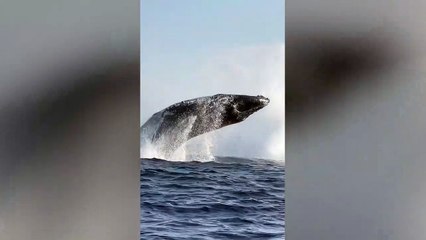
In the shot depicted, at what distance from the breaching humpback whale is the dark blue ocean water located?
4.4 inches

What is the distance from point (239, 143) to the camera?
238 centimetres

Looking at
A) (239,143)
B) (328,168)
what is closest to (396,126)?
(328,168)

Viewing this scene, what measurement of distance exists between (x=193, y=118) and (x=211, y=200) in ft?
1.31

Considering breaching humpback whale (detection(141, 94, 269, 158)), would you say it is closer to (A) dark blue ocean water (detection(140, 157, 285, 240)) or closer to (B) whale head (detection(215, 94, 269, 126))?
(B) whale head (detection(215, 94, 269, 126))

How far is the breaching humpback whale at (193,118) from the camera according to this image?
2357 mm

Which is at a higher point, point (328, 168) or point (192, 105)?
point (192, 105)

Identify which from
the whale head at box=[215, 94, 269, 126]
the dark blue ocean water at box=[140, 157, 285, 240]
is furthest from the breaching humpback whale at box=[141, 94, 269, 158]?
the dark blue ocean water at box=[140, 157, 285, 240]

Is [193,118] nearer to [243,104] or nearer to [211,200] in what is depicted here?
[243,104]

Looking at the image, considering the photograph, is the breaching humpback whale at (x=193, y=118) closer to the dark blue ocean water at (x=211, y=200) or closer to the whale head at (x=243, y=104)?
the whale head at (x=243, y=104)

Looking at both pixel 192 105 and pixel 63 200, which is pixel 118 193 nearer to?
pixel 63 200

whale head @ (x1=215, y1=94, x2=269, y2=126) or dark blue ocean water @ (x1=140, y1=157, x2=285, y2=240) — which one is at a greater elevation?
whale head @ (x1=215, y1=94, x2=269, y2=126)

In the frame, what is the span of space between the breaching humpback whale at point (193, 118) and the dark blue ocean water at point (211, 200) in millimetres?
111

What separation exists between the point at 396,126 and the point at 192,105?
984 millimetres

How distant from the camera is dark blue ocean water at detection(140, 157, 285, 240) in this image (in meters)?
2.39
